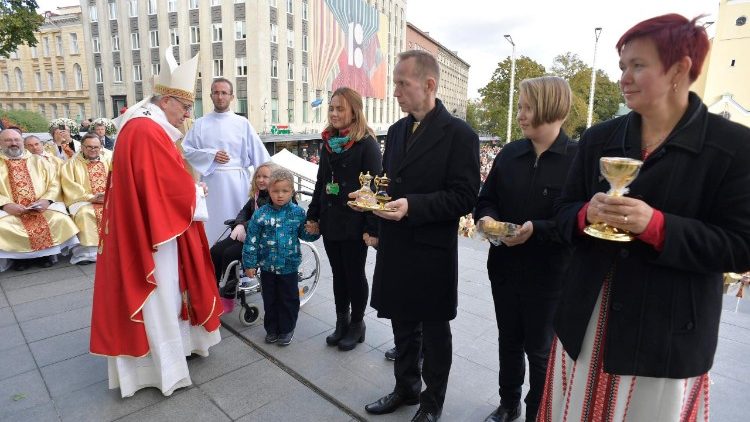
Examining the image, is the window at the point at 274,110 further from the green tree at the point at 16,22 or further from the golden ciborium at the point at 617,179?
the golden ciborium at the point at 617,179

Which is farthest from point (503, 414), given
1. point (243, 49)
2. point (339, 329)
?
point (243, 49)

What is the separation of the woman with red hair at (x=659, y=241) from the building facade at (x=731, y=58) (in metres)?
44.5

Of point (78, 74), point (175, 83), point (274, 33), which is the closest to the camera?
point (175, 83)

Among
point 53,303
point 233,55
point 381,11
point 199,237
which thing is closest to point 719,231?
point 199,237

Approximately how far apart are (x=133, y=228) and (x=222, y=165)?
2083 mm

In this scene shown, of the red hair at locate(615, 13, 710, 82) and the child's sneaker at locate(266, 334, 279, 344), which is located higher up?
the red hair at locate(615, 13, 710, 82)

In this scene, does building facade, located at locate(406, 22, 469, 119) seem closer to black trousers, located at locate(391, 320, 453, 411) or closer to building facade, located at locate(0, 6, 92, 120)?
building facade, located at locate(0, 6, 92, 120)

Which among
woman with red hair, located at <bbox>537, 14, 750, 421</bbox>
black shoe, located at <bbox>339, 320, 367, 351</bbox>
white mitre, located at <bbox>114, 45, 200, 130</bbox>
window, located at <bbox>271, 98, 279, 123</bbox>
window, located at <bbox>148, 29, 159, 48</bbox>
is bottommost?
black shoe, located at <bbox>339, 320, 367, 351</bbox>

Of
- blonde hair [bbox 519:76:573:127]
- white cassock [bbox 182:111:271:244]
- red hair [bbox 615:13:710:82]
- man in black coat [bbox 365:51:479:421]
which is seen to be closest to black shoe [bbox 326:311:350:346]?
man in black coat [bbox 365:51:479:421]

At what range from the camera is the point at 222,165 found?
4660 millimetres

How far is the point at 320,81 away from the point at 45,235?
35.6m

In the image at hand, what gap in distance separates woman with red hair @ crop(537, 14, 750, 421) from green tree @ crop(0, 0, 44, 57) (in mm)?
17311

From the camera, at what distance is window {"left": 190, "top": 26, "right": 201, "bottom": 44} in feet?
111

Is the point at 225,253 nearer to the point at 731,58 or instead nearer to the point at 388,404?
the point at 388,404
